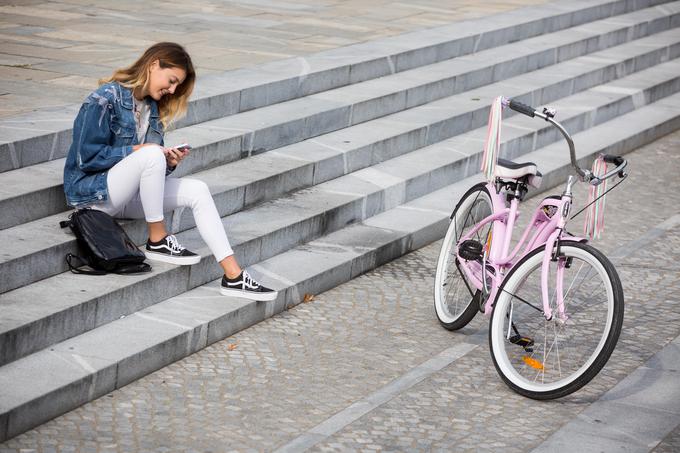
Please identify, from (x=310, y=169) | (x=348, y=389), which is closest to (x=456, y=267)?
(x=348, y=389)

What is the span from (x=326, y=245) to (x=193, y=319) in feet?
5.05

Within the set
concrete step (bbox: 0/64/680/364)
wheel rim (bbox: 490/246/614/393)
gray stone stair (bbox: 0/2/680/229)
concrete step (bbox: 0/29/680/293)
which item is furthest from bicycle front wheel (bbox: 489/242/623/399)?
gray stone stair (bbox: 0/2/680/229)

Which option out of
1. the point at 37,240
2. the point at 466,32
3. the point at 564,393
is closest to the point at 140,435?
the point at 37,240

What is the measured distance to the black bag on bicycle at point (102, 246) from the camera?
553 cm

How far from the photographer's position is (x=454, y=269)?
625 centimetres

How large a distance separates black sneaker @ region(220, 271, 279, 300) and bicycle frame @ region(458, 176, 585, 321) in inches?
42.7

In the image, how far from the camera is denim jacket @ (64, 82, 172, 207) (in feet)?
18.2

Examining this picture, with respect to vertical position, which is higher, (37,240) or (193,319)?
(37,240)

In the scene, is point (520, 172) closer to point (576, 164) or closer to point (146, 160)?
point (576, 164)

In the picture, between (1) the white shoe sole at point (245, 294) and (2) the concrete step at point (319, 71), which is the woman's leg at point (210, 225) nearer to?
(1) the white shoe sole at point (245, 294)

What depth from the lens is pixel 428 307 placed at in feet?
21.1

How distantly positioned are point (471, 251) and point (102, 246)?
1894 mm

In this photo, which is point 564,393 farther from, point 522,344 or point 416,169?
point 416,169

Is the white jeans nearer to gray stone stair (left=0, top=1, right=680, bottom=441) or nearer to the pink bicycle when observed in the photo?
gray stone stair (left=0, top=1, right=680, bottom=441)
